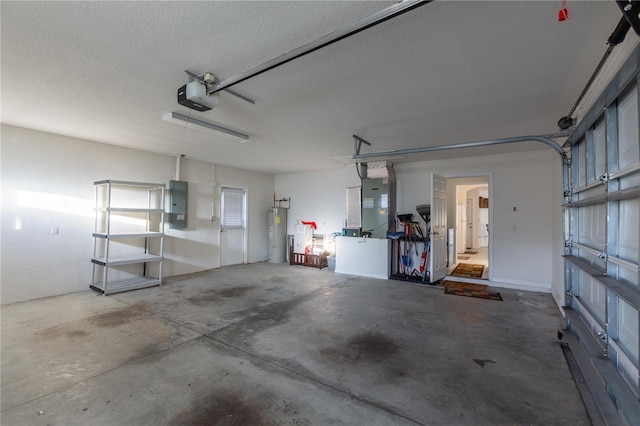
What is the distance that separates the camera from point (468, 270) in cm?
694

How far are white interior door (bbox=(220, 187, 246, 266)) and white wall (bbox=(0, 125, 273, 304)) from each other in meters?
1.42

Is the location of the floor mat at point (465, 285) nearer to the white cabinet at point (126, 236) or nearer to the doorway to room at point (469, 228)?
the doorway to room at point (469, 228)

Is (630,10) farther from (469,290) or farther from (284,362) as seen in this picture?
(469,290)

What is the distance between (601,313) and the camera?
2.47 meters

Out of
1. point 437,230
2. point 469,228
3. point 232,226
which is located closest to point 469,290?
point 437,230

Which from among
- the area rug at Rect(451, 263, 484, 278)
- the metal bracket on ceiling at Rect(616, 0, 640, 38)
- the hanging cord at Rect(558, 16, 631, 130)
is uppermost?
the hanging cord at Rect(558, 16, 631, 130)

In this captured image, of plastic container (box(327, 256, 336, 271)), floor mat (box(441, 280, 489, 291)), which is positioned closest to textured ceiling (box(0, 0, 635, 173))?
floor mat (box(441, 280, 489, 291))

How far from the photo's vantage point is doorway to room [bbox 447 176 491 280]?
22.1 feet

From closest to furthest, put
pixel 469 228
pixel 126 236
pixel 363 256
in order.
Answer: pixel 126 236, pixel 363 256, pixel 469 228

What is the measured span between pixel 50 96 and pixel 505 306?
651cm

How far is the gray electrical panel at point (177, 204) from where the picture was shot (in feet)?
19.9

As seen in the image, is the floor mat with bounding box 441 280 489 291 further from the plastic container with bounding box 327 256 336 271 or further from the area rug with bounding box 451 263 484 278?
the plastic container with bounding box 327 256 336 271

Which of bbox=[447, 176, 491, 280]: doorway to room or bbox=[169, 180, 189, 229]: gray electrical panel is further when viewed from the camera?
bbox=[447, 176, 491, 280]: doorway to room

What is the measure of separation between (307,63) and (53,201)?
16.3 feet
